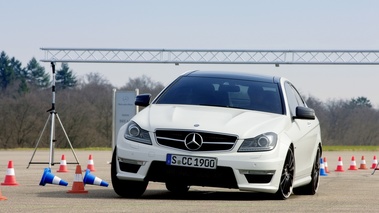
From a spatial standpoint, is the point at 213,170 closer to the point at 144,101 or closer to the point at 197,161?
the point at 197,161

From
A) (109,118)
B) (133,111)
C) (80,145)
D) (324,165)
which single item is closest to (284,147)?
(324,165)

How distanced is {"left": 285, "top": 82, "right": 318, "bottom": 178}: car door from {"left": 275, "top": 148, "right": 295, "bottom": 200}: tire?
248 mm

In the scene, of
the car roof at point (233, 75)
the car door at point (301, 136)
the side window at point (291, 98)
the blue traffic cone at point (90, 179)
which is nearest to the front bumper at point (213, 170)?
the car door at point (301, 136)

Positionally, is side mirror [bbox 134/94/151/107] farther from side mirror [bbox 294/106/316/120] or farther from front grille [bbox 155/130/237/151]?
side mirror [bbox 294/106/316/120]

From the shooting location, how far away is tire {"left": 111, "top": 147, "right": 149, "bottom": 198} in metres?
12.6

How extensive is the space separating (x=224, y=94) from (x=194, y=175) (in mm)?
1849

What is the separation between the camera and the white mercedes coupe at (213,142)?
12.0 m

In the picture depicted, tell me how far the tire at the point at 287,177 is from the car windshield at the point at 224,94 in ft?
2.41

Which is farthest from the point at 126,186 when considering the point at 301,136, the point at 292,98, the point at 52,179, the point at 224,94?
Result: the point at 292,98

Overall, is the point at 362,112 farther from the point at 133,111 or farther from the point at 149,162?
the point at 149,162

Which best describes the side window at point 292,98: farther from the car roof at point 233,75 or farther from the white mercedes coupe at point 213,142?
the car roof at point 233,75

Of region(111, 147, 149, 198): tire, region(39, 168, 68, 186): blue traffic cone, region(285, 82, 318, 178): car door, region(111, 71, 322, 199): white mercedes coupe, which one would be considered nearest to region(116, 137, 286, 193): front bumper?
region(111, 71, 322, 199): white mercedes coupe

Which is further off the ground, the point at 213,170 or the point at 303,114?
the point at 303,114

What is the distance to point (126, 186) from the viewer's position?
12.6 metres
